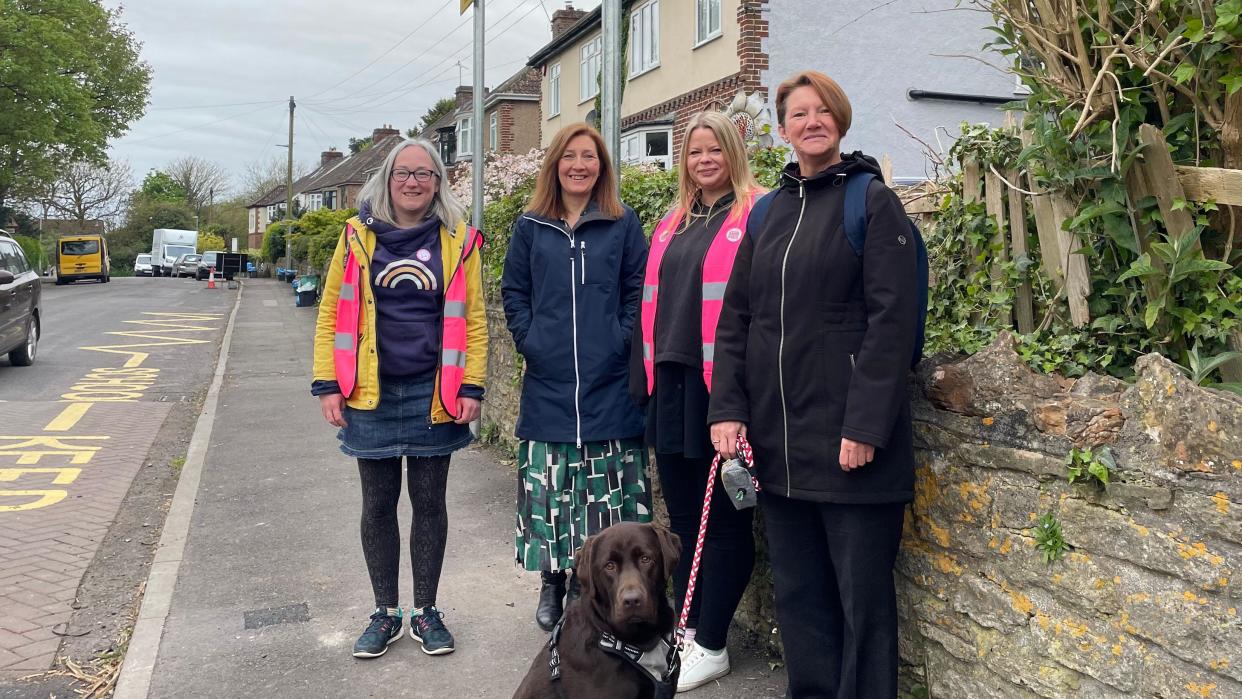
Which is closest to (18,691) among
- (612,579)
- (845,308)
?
(612,579)

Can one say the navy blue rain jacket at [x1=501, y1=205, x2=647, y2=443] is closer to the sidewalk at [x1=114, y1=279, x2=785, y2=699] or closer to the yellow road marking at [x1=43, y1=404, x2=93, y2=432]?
the sidewalk at [x1=114, y1=279, x2=785, y2=699]

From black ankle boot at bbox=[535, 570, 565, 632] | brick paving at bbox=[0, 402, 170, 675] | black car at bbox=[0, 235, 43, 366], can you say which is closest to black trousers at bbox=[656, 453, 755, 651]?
black ankle boot at bbox=[535, 570, 565, 632]

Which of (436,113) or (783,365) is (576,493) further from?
(436,113)

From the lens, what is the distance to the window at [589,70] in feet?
90.2

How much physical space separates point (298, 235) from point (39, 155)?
17.0 metres

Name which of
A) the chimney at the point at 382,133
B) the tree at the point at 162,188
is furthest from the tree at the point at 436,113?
the tree at the point at 162,188

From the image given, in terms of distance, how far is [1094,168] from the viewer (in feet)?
9.80

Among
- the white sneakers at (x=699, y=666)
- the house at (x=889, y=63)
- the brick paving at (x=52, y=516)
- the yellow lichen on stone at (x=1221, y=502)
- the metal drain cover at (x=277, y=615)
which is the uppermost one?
the house at (x=889, y=63)

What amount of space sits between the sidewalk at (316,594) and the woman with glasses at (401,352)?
0.24m

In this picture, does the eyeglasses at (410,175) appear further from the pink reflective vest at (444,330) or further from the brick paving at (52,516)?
the brick paving at (52,516)

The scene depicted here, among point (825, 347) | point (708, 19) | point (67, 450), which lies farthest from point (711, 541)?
point (708, 19)

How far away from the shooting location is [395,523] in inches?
175

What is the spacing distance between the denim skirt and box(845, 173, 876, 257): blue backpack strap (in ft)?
6.65

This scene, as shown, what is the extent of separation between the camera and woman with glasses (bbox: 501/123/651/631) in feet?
14.1
